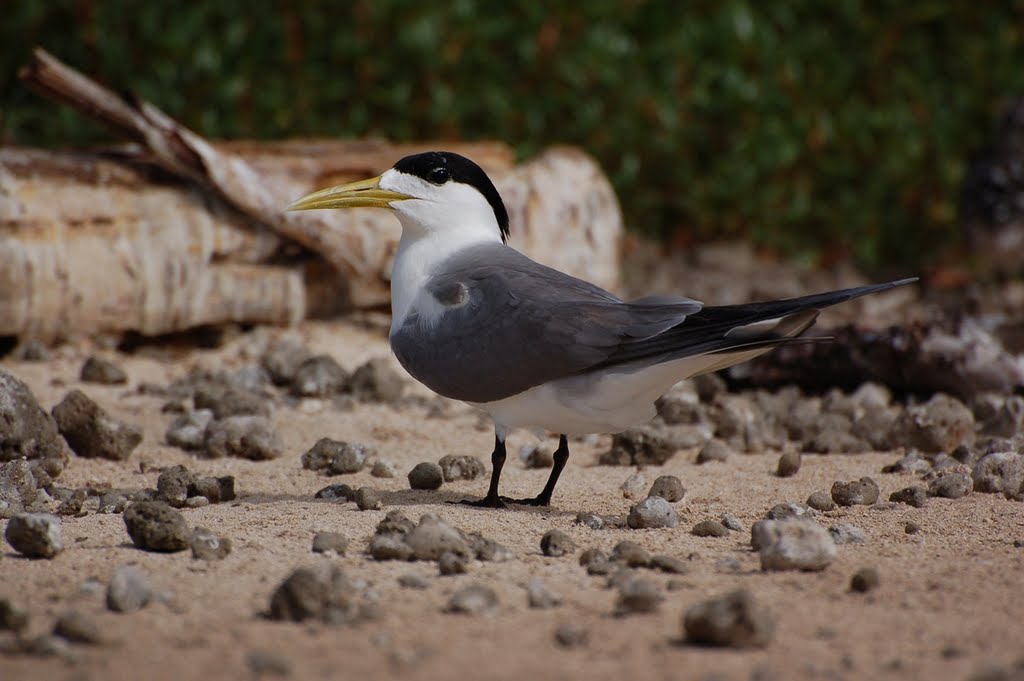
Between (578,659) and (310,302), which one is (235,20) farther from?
(578,659)

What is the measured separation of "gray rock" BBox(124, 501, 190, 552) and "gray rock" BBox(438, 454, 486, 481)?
1.29 meters

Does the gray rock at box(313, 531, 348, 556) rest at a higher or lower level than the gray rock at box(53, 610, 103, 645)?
higher

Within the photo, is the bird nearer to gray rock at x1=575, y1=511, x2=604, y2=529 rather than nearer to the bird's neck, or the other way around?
the bird's neck

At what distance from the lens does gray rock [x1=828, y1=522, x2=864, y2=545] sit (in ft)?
11.2

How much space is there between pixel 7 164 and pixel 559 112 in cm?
394

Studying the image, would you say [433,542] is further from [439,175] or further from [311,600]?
[439,175]

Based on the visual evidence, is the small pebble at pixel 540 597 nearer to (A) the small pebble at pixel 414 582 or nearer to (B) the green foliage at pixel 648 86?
(A) the small pebble at pixel 414 582

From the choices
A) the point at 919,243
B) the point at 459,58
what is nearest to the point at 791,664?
the point at 459,58

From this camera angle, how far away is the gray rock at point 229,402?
5020 millimetres

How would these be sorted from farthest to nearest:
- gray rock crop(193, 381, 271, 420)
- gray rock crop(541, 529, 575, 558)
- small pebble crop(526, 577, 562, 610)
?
gray rock crop(193, 381, 271, 420), gray rock crop(541, 529, 575, 558), small pebble crop(526, 577, 562, 610)

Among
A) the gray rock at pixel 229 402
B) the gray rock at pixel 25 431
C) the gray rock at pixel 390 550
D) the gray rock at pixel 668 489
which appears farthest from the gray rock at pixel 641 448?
the gray rock at pixel 25 431

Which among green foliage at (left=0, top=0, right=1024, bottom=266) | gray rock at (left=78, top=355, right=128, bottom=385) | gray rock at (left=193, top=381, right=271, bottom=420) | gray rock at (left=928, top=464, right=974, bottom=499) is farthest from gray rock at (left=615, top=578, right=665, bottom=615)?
green foliage at (left=0, top=0, right=1024, bottom=266)

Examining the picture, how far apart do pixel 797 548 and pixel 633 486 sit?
1.14 meters

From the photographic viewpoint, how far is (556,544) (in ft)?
10.7
